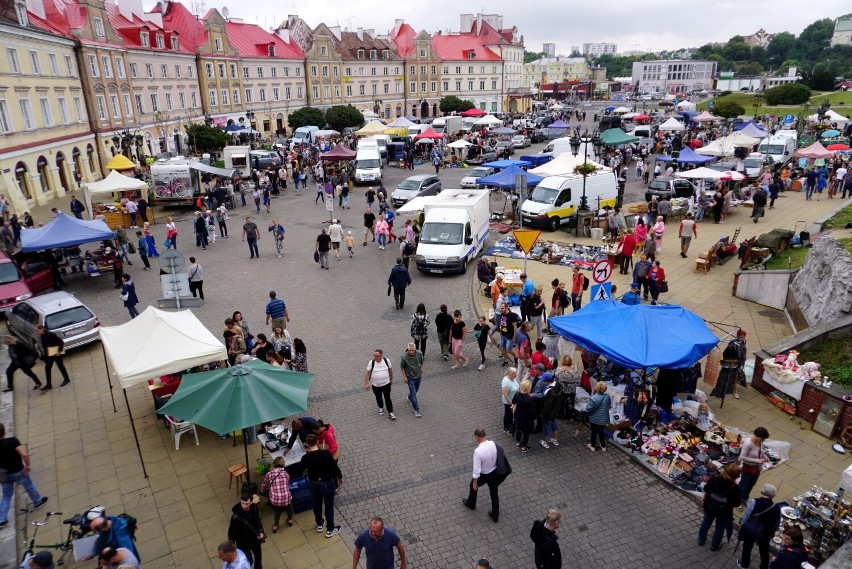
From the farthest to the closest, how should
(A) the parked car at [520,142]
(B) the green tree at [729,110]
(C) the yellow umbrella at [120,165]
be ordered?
(B) the green tree at [729,110]
(A) the parked car at [520,142]
(C) the yellow umbrella at [120,165]

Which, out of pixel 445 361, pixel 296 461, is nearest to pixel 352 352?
pixel 445 361

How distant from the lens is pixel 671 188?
28422 millimetres

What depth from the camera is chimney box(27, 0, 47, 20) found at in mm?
34500

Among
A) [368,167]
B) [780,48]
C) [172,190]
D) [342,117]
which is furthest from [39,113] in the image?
[780,48]

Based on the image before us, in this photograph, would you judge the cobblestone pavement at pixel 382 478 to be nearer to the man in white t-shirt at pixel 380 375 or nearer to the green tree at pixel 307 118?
the man in white t-shirt at pixel 380 375

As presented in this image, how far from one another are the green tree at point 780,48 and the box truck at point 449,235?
605 feet

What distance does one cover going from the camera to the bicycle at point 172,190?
29.5m

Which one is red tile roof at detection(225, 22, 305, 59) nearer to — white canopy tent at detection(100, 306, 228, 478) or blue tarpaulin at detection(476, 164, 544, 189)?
blue tarpaulin at detection(476, 164, 544, 189)

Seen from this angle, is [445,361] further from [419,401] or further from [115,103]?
[115,103]

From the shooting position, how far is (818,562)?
758cm

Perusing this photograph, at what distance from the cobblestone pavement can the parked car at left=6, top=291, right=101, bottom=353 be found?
Result: 587mm

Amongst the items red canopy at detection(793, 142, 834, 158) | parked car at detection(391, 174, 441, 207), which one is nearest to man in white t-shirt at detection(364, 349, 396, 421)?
parked car at detection(391, 174, 441, 207)

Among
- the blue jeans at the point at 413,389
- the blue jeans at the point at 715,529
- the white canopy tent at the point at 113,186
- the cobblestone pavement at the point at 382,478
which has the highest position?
the white canopy tent at the point at 113,186

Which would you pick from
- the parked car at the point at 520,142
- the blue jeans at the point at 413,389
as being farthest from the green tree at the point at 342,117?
the blue jeans at the point at 413,389
